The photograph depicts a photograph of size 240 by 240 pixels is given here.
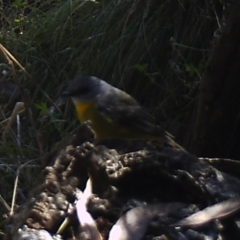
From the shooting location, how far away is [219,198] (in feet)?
7.93

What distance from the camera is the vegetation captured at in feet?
15.3

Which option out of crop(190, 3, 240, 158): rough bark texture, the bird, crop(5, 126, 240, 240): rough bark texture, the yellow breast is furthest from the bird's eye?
crop(5, 126, 240, 240): rough bark texture

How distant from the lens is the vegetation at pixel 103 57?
4.67 metres

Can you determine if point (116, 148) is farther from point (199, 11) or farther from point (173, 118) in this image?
point (199, 11)

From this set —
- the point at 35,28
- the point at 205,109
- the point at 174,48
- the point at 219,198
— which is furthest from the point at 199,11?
the point at 219,198

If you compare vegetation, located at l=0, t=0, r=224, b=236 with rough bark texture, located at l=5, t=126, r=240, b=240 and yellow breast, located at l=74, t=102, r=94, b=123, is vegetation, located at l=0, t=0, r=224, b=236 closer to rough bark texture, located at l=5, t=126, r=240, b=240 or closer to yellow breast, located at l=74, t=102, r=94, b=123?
yellow breast, located at l=74, t=102, r=94, b=123

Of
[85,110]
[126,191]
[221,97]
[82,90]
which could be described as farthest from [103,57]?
[126,191]

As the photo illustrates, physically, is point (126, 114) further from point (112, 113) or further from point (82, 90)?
point (82, 90)

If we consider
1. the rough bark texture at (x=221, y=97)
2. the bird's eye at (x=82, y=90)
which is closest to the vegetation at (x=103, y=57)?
the bird's eye at (x=82, y=90)

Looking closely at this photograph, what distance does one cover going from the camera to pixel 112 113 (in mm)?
3941

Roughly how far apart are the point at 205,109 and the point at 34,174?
126 centimetres

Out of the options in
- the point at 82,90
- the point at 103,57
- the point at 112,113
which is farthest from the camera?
the point at 103,57

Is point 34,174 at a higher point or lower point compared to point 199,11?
lower

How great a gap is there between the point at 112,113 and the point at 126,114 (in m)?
0.07
